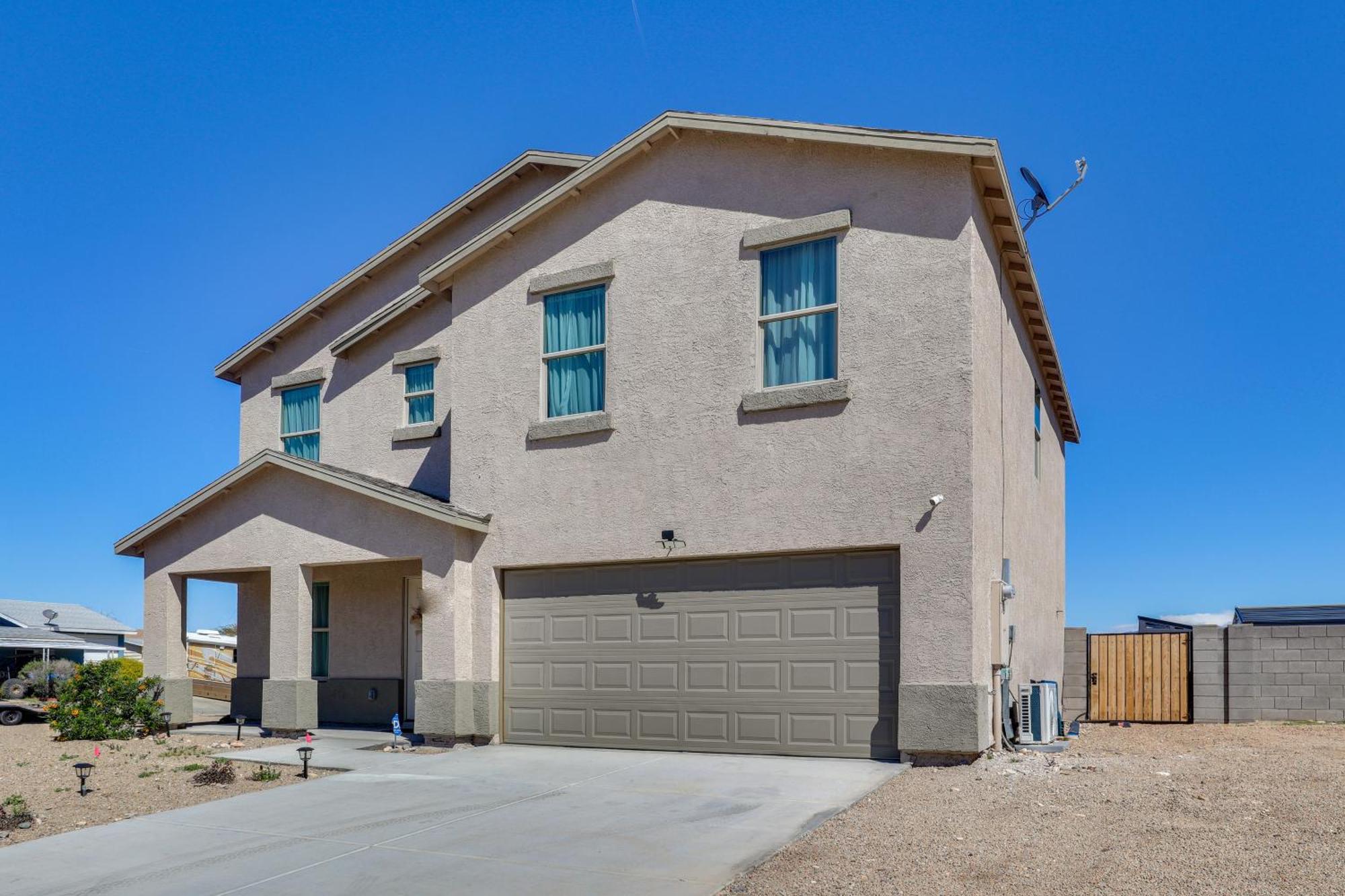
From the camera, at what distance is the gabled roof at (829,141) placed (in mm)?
12148

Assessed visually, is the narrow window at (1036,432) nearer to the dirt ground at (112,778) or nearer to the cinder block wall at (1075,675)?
the cinder block wall at (1075,675)

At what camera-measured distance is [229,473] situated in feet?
54.1

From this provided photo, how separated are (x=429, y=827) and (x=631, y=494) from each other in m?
5.41

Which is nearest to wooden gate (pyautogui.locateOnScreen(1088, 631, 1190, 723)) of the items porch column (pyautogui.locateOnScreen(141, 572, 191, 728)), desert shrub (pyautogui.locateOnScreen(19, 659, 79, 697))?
porch column (pyautogui.locateOnScreen(141, 572, 191, 728))

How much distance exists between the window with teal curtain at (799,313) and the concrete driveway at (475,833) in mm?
4492

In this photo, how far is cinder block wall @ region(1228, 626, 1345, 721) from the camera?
17531 mm

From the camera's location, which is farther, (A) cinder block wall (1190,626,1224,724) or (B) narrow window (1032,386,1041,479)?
(A) cinder block wall (1190,626,1224,724)

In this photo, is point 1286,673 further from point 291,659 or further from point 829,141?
point 291,659

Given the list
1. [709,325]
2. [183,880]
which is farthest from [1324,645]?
[183,880]

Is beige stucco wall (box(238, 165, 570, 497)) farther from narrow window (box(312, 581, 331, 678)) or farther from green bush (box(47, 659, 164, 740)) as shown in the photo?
green bush (box(47, 659, 164, 740))

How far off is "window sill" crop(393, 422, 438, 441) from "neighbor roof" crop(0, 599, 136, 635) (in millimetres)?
26732

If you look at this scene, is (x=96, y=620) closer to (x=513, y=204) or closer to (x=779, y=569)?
(x=513, y=204)

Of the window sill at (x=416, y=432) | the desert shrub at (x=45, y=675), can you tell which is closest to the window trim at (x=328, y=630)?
the window sill at (x=416, y=432)

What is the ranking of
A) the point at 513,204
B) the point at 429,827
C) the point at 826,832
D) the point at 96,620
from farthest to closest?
the point at 96,620 → the point at 513,204 → the point at 429,827 → the point at 826,832
